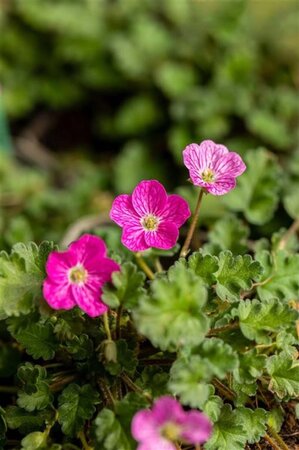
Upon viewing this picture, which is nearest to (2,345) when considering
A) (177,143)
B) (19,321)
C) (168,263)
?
(19,321)

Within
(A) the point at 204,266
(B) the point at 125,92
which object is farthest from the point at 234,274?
(B) the point at 125,92

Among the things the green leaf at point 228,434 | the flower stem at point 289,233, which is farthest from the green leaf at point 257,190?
the green leaf at point 228,434

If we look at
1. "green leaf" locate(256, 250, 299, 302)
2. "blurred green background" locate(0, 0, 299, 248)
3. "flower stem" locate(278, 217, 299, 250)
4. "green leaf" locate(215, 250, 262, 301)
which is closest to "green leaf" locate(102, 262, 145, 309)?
"green leaf" locate(215, 250, 262, 301)

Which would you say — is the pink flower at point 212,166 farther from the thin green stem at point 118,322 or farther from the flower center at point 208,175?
the thin green stem at point 118,322

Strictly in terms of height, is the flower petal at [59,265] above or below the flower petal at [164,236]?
below

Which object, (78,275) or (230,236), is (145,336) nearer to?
(78,275)

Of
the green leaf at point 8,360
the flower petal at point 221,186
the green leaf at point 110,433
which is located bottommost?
the green leaf at point 8,360

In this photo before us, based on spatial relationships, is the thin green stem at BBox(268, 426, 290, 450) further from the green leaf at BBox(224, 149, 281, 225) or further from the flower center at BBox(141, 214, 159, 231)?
the green leaf at BBox(224, 149, 281, 225)
